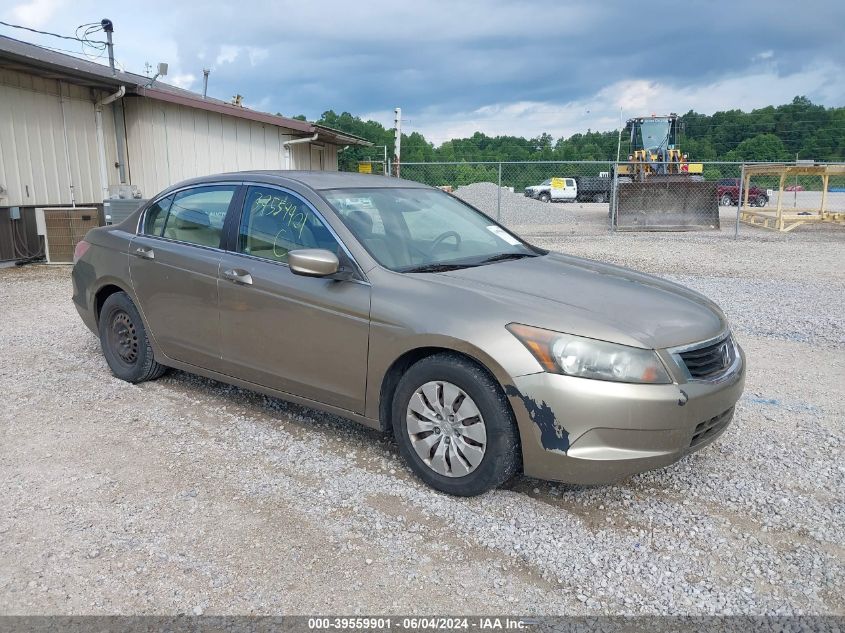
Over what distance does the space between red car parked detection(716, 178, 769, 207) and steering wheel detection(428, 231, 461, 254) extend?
3327cm

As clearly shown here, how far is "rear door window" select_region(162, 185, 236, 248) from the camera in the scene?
4328mm

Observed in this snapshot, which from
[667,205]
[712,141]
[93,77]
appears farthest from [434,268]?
[712,141]

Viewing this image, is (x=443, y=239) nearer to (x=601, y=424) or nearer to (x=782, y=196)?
(x=601, y=424)

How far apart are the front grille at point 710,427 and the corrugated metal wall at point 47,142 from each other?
1192 centimetres

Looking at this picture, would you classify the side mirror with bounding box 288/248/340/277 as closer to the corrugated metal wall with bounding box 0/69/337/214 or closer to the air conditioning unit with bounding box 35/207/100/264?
the air conditioning unit with bounding box 35/207/100/264

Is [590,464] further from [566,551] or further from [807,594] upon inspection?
[807,594]

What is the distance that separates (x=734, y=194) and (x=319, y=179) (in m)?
35.2

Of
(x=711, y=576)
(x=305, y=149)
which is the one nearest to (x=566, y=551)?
(x=711, y=576)

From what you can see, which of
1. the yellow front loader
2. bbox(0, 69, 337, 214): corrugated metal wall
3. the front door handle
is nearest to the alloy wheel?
the front door handle

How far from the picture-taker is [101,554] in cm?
283

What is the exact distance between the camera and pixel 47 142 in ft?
39.2

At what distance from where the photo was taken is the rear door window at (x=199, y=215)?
4328 millimetres

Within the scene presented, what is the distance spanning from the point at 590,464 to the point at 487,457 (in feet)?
1.55

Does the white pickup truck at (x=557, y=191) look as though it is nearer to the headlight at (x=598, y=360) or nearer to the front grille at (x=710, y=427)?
the front grille at (x=710, y=427)
